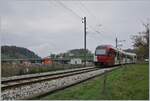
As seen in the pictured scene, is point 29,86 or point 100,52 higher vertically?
point 100,52

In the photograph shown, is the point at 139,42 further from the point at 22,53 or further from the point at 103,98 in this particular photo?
the point at 103,98

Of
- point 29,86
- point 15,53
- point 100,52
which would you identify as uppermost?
point 15,53

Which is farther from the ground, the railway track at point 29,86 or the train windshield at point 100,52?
the train windshield at point 100,52

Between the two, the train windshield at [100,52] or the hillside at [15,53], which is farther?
the hillside at [15,53]

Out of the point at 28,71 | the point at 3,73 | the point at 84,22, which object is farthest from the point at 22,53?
the point at 3,73

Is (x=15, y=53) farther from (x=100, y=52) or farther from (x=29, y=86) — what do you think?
A: (x=29, y=86)

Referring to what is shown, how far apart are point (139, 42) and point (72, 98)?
59.2 m

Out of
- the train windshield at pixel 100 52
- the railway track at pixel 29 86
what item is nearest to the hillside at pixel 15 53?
the train windshield at pixel 100 52

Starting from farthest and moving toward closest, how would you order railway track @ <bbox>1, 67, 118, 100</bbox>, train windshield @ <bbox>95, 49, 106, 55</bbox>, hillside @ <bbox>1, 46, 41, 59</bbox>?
hillside @ <bbox>1, 46, 41, 59</bbox> → train windshield @ <bbox>95, 49, 106, 55</bbox> → railway track @ <bbox>1, 67, 118, 100</bbox>

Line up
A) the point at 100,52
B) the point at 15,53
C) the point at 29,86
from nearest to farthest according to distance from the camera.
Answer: the point at 29,86
the point at 100,52
the point at 15,53

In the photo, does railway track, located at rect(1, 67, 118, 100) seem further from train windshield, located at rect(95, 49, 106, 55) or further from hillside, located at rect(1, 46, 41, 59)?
hillside, located at rect(1, 46, 41, 59)

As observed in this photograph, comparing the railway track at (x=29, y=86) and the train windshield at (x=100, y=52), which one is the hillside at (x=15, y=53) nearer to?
the train windshield at (x=100, y=52)

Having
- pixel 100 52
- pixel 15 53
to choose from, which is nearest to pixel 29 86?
pixel 100 52

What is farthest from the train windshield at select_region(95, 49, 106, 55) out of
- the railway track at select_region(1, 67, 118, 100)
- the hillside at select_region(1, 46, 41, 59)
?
the railway track at select_region(1, 67, 118, 100)
